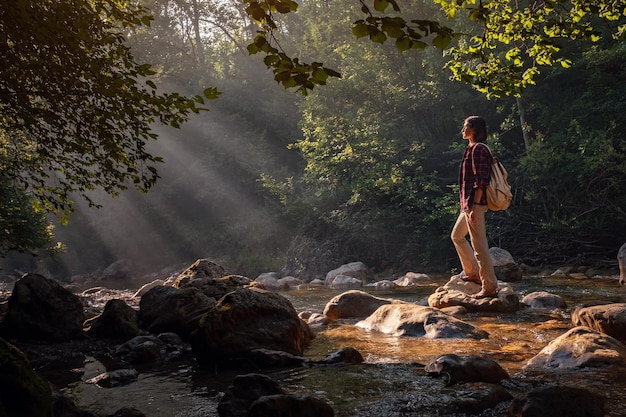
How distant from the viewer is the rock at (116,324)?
23.3ft

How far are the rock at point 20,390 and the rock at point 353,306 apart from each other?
5590 mm

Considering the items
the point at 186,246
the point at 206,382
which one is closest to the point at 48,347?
the point at 206,382

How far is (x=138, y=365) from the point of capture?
5660mm

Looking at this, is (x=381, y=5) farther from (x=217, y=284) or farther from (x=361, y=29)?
(x=217, y=284)

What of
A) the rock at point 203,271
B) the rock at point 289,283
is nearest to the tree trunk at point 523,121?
the rock at point 289,283

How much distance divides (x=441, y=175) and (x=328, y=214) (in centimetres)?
515

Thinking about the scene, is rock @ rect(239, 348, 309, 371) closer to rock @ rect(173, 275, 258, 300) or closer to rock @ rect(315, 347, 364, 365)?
rock @ rect(315, 347, 364, 365)

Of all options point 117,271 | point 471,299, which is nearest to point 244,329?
point 471,299

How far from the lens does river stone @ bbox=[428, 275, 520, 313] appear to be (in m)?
7.43

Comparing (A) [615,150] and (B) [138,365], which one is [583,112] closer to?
(A) [615,150]

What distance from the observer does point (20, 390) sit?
279 cm

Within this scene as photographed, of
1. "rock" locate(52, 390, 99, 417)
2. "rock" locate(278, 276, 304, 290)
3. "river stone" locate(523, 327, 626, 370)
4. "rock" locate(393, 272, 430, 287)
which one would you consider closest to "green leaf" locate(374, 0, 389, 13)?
"rock" locate(52, 390, 99, 417)

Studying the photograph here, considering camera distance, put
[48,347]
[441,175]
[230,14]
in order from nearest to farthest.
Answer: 1. [48,347]
2. [441,175]
3. [230,14]

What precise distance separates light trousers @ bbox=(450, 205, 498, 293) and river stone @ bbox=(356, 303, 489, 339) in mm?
1352
